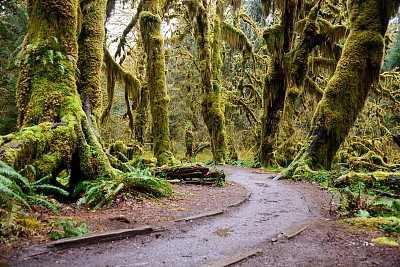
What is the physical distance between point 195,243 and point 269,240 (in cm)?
105

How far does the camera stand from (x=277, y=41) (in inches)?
533

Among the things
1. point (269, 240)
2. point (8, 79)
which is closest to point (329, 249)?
point (269, 240)

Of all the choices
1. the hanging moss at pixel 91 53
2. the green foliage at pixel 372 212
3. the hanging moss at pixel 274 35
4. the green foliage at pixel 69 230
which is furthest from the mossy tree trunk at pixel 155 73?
the green foliage at pixel 69 230

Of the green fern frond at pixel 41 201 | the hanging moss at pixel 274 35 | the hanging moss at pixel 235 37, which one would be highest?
the hanging moss at pixel 235 37

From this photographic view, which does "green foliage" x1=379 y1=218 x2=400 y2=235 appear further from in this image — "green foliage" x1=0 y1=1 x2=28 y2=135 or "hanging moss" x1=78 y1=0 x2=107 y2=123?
"green foliage" x1=0 y1=1 x2=28 y2=135

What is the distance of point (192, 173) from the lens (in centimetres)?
790

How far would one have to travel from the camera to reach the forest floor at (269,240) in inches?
100.0

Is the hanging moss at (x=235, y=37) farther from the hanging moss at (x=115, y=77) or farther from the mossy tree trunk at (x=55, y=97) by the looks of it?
the mossy tree trunk at (x=55, y=97)

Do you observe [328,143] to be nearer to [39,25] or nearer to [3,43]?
[39,25]

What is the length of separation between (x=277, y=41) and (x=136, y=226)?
517 inches

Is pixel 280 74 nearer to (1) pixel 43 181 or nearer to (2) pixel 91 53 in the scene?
(2) pixel 91 53

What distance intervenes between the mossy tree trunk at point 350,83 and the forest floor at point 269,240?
15.4 feet

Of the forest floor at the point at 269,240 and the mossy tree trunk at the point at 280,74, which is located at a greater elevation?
the mossy tree trunk at the point at 280,74

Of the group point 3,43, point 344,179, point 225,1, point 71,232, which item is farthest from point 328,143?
point 3,43
